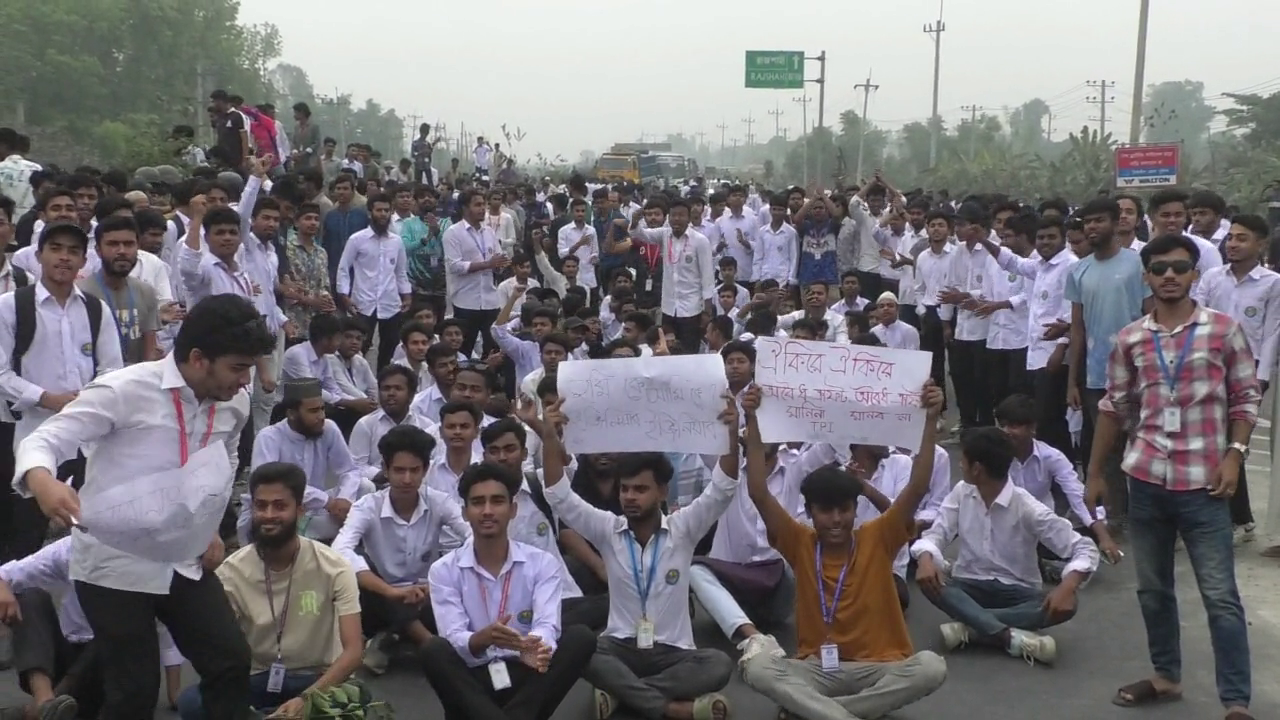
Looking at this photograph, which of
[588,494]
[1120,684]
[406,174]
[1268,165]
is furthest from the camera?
[1268,165]

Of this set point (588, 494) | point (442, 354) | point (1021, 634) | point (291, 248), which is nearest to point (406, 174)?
point (291, 248)

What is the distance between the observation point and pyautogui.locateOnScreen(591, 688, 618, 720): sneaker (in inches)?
216

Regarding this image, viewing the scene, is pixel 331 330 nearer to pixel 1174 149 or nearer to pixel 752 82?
pixel 1174 149

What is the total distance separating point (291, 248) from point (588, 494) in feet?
13.9

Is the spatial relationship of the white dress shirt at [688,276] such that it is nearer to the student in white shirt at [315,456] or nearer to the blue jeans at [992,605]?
the student in white shirt at [315,456]

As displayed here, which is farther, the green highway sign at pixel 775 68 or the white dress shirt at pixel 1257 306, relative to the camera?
the green highway sign at pixel 775 68

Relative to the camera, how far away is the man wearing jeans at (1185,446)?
504 centimetres

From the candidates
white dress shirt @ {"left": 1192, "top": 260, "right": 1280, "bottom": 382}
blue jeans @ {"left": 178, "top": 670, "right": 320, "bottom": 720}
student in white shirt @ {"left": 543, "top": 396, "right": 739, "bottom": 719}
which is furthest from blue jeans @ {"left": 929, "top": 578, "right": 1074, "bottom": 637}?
blue jeans @ {"left": 178, "top": 670, "right": 320, "bottom": 720}

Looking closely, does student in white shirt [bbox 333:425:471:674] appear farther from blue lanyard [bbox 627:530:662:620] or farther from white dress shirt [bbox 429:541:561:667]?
blue lanyard [bbox 627:530:662:620]

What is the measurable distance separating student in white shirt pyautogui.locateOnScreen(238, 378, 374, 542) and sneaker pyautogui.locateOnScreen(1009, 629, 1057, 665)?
356 centimetres

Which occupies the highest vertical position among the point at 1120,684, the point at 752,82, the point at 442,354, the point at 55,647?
the point at 752,82

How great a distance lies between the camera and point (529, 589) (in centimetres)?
535

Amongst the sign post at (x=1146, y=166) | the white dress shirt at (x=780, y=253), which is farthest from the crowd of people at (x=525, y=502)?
the sign post at (x=1146, y=166)

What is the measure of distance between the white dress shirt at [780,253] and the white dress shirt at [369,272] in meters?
4.86
